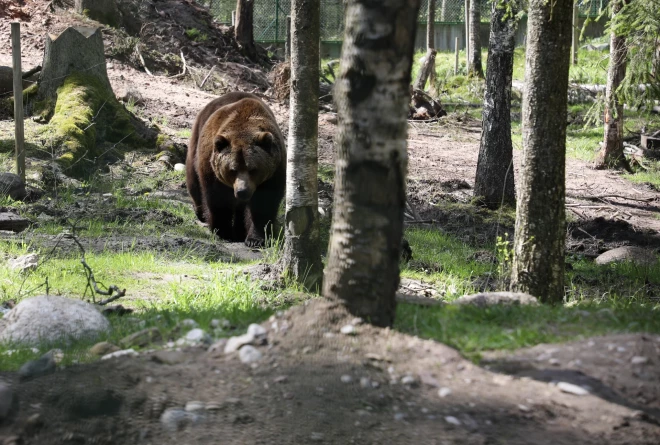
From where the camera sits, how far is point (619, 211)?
12516 millimetres

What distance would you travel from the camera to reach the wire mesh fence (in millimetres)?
31808

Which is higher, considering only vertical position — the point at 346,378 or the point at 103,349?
the point at 346,378

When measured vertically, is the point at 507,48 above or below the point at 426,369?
above

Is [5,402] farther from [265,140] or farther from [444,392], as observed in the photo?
[265,140]

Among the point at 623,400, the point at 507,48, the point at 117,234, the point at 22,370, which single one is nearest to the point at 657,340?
the point at 623,400

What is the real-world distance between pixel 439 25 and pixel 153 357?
32563 mm

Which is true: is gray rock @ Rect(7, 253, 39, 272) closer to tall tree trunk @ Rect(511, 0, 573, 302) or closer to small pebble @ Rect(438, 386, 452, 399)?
tall tree trunk @ Rect(511, 0, 573, 302)

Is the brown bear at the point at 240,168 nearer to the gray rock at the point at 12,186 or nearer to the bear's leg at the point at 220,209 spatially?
the bear's leg at the point at 220,209

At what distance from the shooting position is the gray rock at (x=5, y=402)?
329 centimetres

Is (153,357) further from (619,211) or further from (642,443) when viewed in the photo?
(619,211)

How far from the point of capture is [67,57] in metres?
13.7

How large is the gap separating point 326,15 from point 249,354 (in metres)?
32.3

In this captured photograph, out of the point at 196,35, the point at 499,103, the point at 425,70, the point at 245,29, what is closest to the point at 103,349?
the point at 499,103

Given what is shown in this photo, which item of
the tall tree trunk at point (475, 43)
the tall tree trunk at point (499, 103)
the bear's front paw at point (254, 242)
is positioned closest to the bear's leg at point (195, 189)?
Answer: the bear's front paw at point (254, 242)
